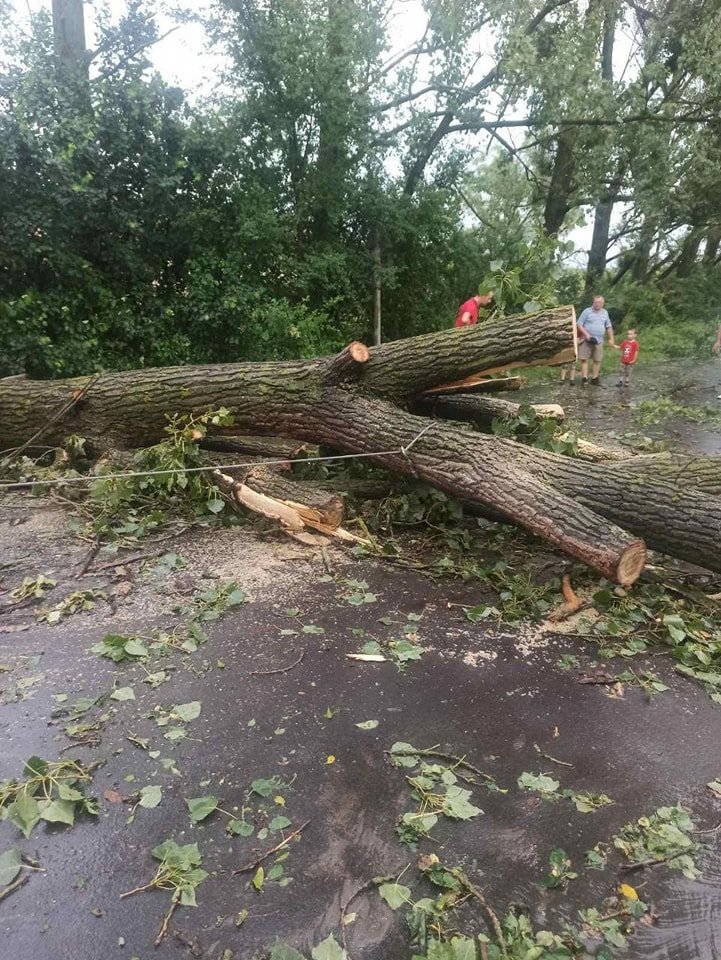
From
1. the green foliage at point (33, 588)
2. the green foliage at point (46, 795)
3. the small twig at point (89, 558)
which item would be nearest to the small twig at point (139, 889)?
the green foliage at point (46, 795)

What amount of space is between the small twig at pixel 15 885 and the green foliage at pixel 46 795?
16 cm

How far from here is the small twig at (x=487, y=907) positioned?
172 cm

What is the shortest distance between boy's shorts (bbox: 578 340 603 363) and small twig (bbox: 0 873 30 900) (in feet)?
34.1

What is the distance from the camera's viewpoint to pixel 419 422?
4605 mm

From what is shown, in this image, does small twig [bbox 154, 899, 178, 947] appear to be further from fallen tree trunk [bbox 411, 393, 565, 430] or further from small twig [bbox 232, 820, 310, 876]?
fallen tree trunk [bbox 411, 393, 565, 430]

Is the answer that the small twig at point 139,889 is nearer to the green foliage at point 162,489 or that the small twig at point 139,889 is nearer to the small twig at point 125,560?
the small twig at point 125,560

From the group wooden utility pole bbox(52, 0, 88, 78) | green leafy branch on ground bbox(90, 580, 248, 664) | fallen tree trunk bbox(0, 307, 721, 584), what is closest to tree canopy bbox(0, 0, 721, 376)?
wooden utility pole bbox(52, 0, 88, 78)

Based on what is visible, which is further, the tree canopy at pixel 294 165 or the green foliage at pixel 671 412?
the green foliage at pixel 671 412

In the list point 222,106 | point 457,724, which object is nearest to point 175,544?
point 457,724

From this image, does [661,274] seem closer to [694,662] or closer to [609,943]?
[694,662]

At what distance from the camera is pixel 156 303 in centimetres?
795

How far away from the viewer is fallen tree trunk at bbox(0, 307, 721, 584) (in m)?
3.65

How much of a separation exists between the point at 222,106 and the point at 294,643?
802 cm

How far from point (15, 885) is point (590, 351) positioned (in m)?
10.7
